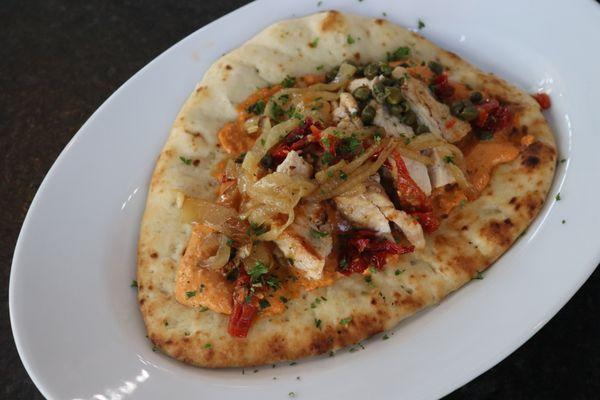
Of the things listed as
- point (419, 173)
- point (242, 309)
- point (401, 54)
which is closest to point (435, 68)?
point (401, 54)

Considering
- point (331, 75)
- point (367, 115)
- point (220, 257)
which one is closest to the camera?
point (220, 257)

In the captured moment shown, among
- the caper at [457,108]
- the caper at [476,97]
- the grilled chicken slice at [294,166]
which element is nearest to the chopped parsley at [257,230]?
the grilled chicken slice at [294,166]

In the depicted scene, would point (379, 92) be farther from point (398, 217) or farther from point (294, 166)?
point (398, 217)

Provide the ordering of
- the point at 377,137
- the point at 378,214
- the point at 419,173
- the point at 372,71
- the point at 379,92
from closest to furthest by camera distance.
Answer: the point at 378,214 → the point at 419,173 → the point at 377,137 → the point at 379,92 → the point at 372,71

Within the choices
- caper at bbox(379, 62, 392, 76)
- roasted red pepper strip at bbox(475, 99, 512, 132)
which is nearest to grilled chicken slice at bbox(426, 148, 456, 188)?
roasted red pepper strip at bbox(475, 99, 512, 132)

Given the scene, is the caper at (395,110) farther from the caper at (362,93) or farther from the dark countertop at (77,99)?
the dark countertop at (77,99)

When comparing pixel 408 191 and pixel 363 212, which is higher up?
pixel 408 191
